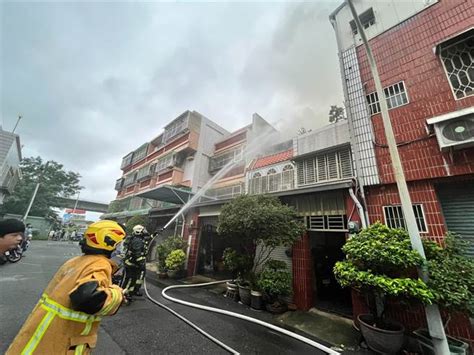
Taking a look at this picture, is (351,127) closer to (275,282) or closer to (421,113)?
(421,113)

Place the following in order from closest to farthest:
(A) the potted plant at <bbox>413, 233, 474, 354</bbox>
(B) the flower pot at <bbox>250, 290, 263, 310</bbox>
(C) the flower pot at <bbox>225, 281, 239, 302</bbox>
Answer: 1. (A) the potted plant at <bbox>413, 233, 474, 354</bbox>
2. (B) the flower pot at <bbox>250, 290, 263, 310</bbox>
3. (C) the flower pot at <bbox>225, 281, 239, 302</bbox>

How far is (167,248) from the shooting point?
34.3 feet

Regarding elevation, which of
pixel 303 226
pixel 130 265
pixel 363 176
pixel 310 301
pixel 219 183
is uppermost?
pixel 219 183

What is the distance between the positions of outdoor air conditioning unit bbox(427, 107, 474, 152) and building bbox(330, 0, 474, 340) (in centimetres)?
2

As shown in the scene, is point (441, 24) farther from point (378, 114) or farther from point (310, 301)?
point (310, 301)

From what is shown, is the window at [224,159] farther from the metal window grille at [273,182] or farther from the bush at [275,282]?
the bush at [275,282]

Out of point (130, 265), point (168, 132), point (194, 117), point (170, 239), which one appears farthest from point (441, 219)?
point (168, 132)

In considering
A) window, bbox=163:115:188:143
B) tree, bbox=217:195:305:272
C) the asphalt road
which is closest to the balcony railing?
tree, bbox=217:195:305:272

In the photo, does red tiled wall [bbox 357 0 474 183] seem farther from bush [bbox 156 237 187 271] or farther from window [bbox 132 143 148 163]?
window [bbox 132 143 148 163]

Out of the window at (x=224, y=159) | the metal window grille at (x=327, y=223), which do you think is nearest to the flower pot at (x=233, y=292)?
the metal window grille at (x=327, y=223)

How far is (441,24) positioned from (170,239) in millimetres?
13731

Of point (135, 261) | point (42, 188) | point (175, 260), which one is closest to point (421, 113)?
point (135, 261)

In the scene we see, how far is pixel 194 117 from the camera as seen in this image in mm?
16844

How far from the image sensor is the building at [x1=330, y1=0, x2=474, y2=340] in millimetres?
4848
